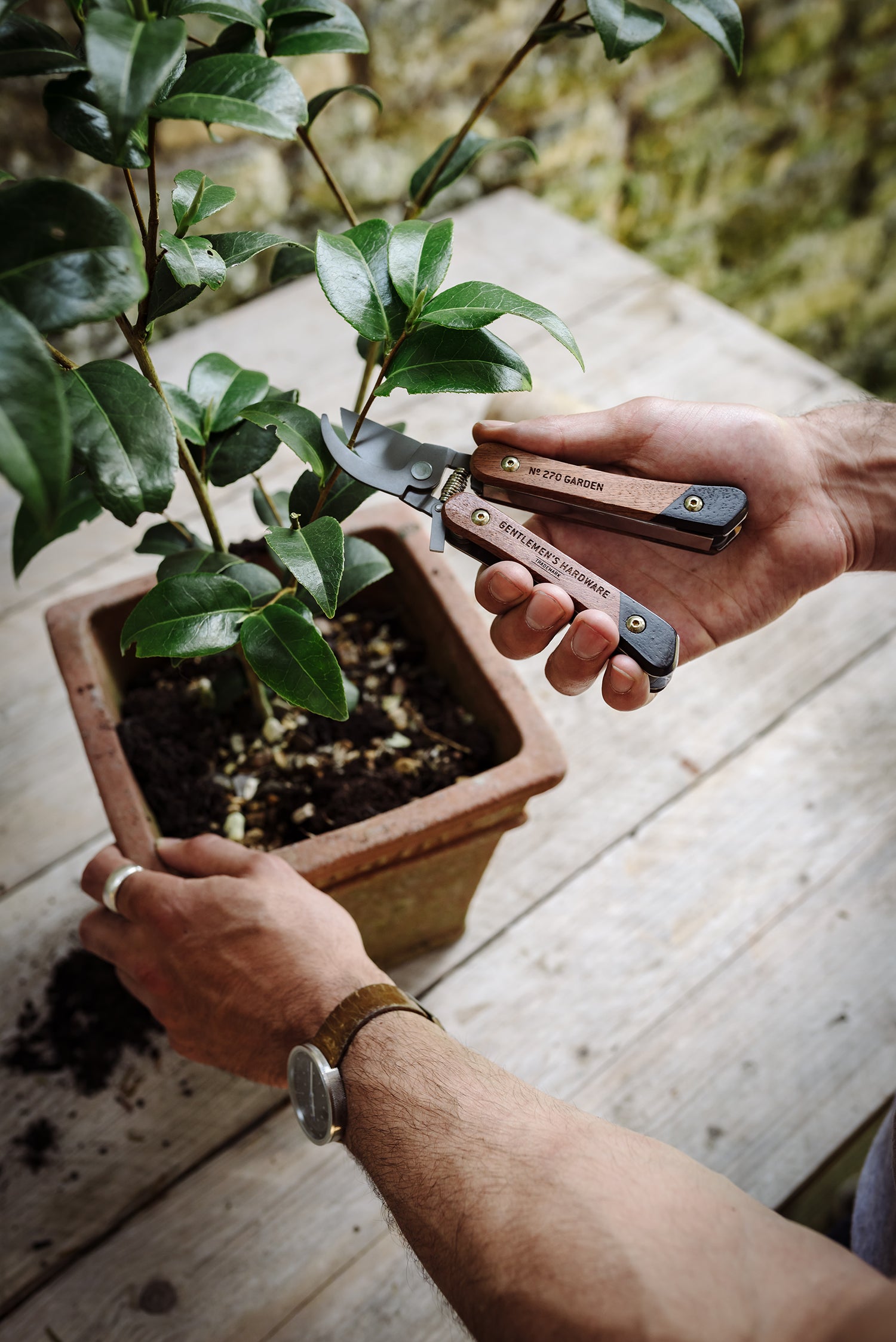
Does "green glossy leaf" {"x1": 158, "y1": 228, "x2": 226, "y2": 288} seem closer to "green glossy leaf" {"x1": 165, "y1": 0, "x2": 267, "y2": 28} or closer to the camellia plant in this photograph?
the camellia plant

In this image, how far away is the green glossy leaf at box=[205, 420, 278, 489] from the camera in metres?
0.73

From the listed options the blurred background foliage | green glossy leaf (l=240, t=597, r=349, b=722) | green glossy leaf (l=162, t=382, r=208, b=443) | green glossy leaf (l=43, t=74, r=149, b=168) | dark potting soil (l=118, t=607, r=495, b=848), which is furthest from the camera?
the blurred background foliage

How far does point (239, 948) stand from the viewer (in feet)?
2.42

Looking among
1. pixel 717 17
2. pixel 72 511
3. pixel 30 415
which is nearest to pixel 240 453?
pixel 72 511

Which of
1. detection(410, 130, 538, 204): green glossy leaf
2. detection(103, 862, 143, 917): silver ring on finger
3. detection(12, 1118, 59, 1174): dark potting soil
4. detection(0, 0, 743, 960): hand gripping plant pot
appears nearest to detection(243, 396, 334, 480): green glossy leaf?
detection(0, 0, 743, 960): hand gripping plant pot

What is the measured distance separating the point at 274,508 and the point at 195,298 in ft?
0.78

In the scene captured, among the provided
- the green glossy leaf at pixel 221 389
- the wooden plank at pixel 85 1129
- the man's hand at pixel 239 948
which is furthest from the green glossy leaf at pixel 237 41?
the wooden plank at pixel 85 1129

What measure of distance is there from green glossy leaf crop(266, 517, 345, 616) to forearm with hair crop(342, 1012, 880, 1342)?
0.34 meters

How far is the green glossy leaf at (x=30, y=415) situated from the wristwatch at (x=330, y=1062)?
1.52ft

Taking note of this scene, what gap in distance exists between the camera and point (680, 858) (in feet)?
3.36

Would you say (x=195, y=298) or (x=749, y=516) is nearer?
(x=195, y=298)

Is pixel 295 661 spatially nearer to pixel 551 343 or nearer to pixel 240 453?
pixel 240 453

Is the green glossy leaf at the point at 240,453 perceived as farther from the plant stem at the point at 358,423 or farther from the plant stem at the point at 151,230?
the plant stem at the point at 151,230

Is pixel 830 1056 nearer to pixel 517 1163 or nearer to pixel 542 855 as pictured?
pixel 542 855
